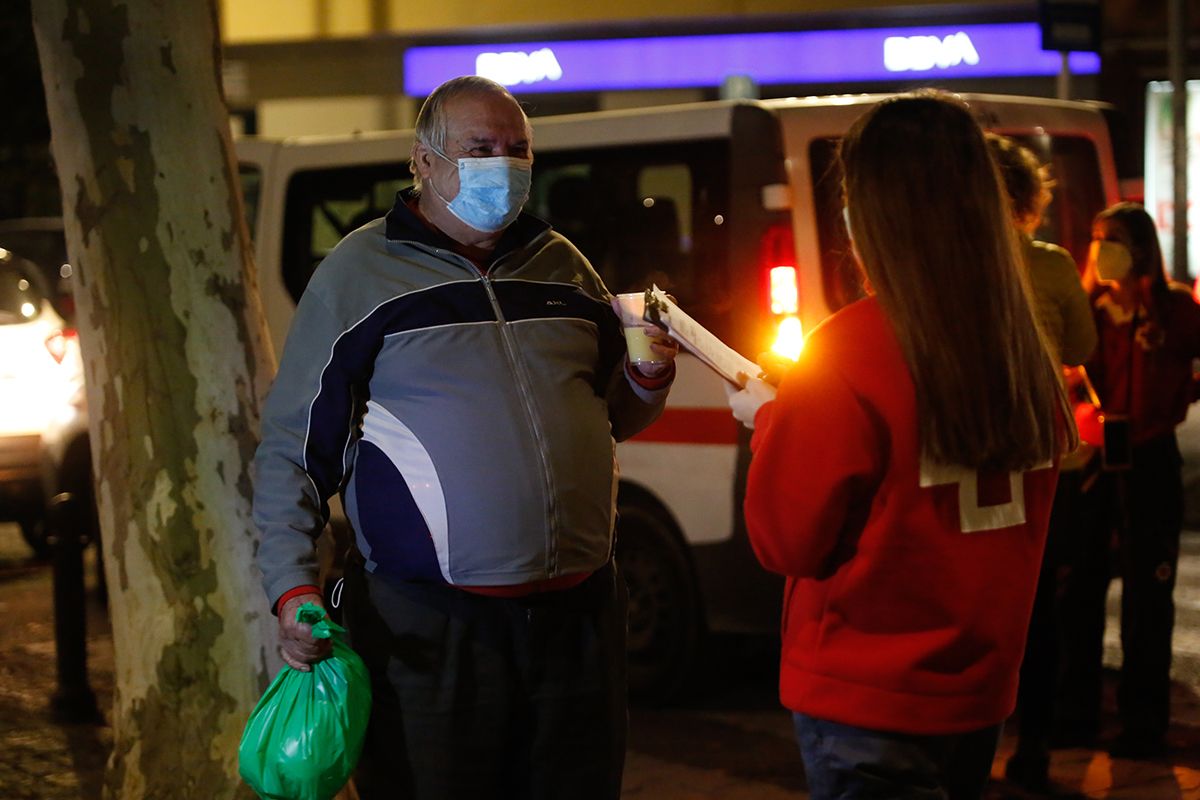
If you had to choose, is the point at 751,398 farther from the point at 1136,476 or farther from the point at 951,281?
the point at 1136,476

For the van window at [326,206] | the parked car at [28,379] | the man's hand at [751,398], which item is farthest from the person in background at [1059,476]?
the parked car at [28,379]

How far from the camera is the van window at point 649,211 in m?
6.22

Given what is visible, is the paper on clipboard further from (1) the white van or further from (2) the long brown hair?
(1) the white van

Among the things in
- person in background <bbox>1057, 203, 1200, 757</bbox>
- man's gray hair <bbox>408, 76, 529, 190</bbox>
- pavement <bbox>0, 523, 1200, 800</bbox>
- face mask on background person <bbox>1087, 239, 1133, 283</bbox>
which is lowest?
pavement <bbox>0, 523, 1200, 800</bbox>

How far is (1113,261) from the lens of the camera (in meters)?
5.48

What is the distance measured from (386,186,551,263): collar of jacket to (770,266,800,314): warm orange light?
283cm

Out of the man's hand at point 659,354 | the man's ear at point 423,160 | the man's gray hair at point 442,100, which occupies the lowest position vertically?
the man's hand at point 659,354

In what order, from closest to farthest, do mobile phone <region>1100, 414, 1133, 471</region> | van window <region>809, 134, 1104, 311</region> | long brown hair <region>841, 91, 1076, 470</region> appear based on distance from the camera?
long brown hair <region>841, 91, 1076, 470</region> → mobile phone <region>1100, 414, 1133, 471</region> → van window <region>809, 134, 1104, 311</region>

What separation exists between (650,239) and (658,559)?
1.28m

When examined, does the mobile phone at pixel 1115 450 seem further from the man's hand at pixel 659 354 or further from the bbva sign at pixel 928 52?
the bbva sign at pixel 928 52

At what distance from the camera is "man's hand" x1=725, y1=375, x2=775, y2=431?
103 inches

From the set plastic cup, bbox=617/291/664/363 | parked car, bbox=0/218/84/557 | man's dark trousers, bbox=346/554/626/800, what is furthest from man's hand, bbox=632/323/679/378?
parked car, bbox=0/218/84/557

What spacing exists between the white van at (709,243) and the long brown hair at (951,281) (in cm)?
325

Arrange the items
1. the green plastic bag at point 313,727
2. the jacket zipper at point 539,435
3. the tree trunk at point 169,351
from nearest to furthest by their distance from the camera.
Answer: the green plastic bag at point 313,727 < the jacket zipper at point 539,435 < the tree trunk at point 169,351
